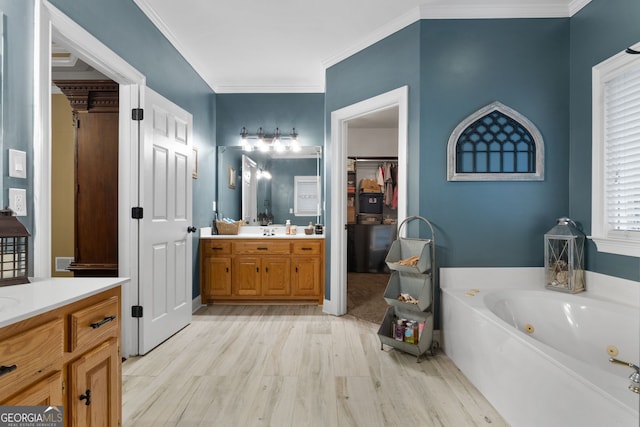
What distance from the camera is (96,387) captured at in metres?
1.30

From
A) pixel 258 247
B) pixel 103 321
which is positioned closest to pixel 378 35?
pixel 258 247

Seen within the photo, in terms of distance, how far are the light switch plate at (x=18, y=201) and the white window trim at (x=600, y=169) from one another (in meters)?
3.42

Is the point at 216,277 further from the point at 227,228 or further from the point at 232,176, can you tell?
the point at 232,176

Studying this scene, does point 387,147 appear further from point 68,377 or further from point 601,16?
point 68,377

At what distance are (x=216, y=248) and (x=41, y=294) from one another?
2.69m

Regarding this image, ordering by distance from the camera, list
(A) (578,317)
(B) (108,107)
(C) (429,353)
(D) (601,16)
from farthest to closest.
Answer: (B) (108,107)
(C) (429,353)
(D) (601,16)
(A) (578,317)

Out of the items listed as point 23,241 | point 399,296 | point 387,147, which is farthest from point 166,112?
point 387,147

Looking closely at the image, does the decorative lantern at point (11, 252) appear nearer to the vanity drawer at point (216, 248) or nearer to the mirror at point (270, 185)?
the vanity drawer at point (216, 248)

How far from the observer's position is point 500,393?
181 cm

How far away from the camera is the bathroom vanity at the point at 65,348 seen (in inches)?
37.3

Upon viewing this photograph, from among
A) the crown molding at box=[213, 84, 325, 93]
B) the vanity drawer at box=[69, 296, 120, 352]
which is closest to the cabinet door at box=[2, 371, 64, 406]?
the vanity drawer at box=[69, 296, 120, 352]

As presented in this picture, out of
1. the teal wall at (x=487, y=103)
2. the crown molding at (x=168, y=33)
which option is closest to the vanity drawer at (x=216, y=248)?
the crown molding at (x=168, y=33)

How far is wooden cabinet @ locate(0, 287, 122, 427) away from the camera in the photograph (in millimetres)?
946

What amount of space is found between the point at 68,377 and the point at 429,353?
232 cm
